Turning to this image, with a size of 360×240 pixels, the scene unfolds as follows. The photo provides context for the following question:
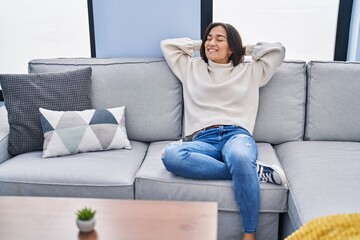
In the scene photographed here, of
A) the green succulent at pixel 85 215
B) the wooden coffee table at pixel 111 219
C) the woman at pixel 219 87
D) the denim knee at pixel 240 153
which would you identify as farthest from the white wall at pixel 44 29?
the green succulent at pixel 85 215

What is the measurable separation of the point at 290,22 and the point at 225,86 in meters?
0.74

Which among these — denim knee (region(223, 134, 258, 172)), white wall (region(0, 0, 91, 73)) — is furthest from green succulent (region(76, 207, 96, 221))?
white wall (region(0, 0, 91, 73))

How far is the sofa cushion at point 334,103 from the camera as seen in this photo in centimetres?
219

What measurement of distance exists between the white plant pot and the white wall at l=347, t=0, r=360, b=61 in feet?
6.33

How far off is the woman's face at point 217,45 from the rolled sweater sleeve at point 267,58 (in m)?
0.17

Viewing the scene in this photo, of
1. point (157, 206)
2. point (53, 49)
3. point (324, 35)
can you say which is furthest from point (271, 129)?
point (53, 49)

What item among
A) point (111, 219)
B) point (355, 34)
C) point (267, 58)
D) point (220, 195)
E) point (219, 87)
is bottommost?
point (220, 195)

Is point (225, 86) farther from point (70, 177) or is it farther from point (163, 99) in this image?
point (70, 177)

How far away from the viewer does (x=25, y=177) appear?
1841 mm

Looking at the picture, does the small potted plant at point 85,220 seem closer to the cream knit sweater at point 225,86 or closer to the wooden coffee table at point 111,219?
the wooden coffee table at point 111,219

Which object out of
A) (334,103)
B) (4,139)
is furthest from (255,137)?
(4,139)

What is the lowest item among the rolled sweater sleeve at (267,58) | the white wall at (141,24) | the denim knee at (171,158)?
the denim knee at (171,158)

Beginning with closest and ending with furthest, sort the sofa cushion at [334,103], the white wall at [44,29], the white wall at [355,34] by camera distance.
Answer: the sofa cushion at [334,103], the white wall at [355,34], the white wall at [44,29]

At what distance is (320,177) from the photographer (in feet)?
5.73
